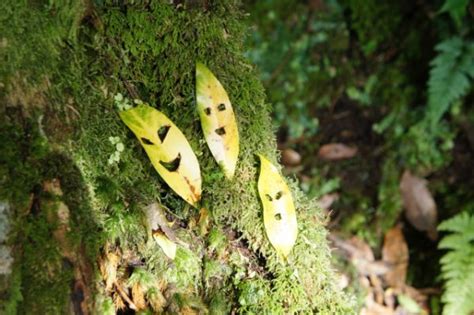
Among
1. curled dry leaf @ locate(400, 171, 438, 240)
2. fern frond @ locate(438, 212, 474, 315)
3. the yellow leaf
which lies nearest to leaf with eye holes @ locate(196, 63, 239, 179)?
the yellow leaf

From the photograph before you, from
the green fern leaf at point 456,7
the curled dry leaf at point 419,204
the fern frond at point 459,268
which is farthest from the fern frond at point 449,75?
the fern frond at point 459,268

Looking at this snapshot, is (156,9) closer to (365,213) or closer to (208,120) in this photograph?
(208,120)

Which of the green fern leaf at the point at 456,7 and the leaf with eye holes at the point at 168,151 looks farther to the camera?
the green fern leaf at the point at 456,7

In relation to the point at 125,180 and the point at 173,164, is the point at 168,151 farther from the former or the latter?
the point at 125,180

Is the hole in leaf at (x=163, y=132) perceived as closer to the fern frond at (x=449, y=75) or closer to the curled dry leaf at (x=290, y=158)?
the curled dry leaf at (x=290, y=158)

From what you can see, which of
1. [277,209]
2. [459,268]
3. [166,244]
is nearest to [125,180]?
[166,244]

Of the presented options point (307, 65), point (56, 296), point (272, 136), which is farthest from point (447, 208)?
point (56, 296)
